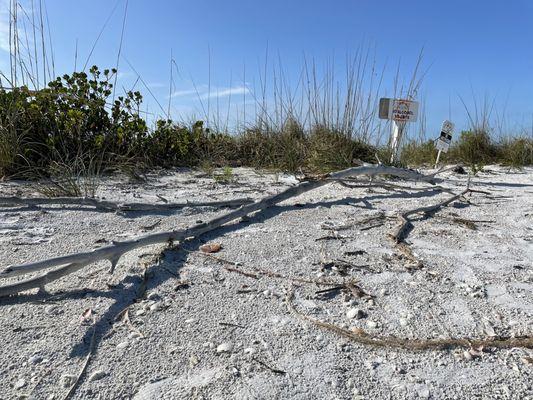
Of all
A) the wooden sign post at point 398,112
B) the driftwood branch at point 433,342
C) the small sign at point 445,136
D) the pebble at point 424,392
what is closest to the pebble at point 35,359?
the driftwood branch at point 433,342

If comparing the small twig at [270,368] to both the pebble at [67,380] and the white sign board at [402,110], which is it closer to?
the pebble at [67,380]

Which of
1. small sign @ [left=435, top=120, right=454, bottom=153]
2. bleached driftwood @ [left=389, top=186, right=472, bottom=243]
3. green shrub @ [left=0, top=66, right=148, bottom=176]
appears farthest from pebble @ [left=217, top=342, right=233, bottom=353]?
small sign @ [left=435, top=120, right=454, bottom=153]

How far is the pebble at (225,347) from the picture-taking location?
1008 mm

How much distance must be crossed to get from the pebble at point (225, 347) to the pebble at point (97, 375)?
26 centimetres

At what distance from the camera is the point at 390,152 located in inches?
169

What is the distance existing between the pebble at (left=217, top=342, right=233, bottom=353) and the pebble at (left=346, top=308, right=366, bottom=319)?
0.34 meters

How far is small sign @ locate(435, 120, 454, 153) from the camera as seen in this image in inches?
174

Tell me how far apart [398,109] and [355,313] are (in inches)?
136

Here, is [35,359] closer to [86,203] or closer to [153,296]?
[153,296]

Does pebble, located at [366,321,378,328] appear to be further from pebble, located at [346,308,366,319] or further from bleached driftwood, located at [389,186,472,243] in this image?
bleached driftwood, located at [389,186,472,243]

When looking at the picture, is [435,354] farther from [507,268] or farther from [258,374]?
[507,268]

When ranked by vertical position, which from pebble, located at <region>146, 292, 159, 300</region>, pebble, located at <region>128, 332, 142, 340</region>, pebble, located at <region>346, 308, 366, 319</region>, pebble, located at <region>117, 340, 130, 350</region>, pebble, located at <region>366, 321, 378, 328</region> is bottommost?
pebble, located at <region>117, 340, 130, 350</region>

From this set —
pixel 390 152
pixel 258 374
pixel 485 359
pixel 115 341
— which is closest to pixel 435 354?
pixel 485 359

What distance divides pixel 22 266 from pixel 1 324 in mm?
173
